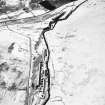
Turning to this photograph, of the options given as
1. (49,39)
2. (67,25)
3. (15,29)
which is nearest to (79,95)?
(49,39)

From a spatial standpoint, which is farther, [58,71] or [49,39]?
[49,39]

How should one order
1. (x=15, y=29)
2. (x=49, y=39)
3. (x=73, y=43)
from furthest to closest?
(x=15, y=29), (x=49, y=39), (x=73, y=43)

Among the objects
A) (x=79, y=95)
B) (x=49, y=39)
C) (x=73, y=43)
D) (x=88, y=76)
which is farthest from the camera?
(x=49, y=39)

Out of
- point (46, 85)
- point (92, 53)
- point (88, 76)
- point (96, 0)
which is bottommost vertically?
point (46, 85)

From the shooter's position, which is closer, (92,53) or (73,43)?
(92,53)

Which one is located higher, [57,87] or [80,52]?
[80,52]

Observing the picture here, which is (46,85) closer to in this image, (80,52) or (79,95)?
(79,95)

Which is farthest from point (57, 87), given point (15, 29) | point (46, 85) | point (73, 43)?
point (15, 29)

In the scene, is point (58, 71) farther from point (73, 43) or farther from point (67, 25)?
point (67, 25)

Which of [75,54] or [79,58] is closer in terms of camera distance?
[79,58]
